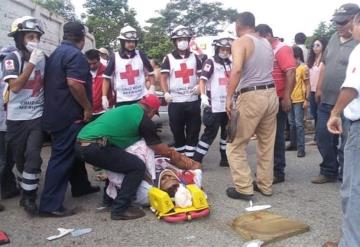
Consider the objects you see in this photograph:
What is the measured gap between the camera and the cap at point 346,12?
4461 mm

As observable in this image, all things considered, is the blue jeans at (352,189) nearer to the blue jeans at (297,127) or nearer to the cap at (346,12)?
the cap at (346,12)

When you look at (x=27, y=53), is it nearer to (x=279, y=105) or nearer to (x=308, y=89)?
(x=279, y=105)

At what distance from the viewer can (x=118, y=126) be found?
4184 mm

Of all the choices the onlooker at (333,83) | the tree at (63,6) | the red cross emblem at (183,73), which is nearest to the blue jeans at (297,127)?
the onlooker at (333,83)

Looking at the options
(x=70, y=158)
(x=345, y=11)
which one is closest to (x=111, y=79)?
(x=70, y=158)

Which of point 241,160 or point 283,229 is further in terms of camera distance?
point 241,160

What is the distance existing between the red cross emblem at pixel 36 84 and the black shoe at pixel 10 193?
51.3 inches

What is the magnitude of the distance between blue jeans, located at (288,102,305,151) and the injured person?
328 centimetres

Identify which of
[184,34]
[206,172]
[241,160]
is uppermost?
[184,34]

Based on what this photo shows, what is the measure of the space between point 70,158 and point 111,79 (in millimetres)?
1618

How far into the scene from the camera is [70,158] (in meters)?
4.43

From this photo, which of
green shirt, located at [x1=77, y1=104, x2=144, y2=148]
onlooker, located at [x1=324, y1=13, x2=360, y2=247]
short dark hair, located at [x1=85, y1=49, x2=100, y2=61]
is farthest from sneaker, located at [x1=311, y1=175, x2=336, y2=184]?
short dark hair, located at [x1=85, y1=49, x2=100, y2=61]

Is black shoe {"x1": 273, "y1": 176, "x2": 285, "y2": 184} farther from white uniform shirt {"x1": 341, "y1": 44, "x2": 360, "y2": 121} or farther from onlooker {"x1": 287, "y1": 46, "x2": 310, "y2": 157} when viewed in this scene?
white uniform shirt {"x1": 341, "y1": 44, "x2": 360, "y2": 121}

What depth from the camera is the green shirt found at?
4156mm
